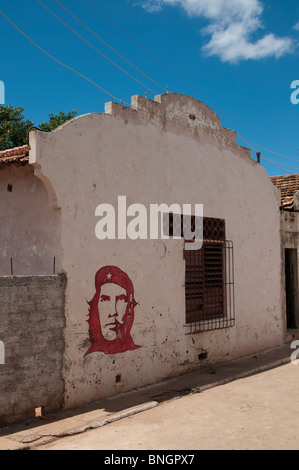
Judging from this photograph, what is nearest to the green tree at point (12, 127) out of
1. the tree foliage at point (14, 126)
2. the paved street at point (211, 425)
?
the tree foliage at point (14, 126)

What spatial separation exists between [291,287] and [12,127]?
35.4ft

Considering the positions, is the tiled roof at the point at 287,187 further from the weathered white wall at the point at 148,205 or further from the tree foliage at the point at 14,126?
the tree foliage at the point at 14,126

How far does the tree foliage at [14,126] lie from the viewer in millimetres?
16378

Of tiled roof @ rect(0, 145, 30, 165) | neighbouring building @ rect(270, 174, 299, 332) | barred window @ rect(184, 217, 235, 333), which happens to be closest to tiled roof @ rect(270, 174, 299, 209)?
neighbouring building @ rect(270, 174, 299, 332)

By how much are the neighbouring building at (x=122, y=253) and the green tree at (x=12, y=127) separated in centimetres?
902

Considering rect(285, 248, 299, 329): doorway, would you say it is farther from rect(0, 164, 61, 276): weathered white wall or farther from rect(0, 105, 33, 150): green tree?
rect(0, 105, 33, 150): green tree

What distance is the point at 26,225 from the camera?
6.86 m

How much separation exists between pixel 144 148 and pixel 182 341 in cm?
338

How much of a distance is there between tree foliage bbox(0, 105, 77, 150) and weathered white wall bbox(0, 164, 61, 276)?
30.2 feet

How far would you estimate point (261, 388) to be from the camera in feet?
24.9

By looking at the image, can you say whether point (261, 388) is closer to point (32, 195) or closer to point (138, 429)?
point (138, 429)

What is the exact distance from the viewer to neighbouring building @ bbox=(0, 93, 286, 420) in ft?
20.2
